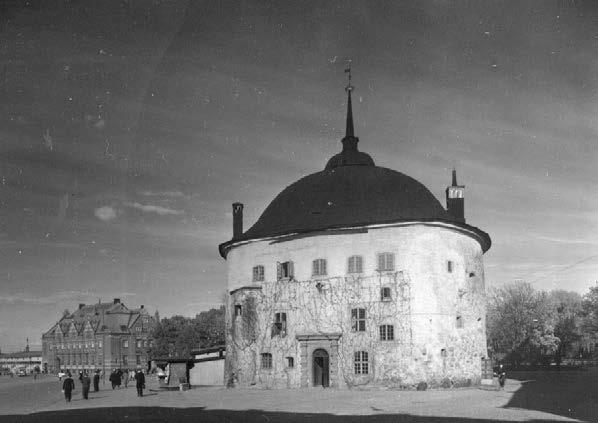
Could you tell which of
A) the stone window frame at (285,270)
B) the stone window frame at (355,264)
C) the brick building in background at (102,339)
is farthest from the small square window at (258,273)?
the brick building in background at (102,339)

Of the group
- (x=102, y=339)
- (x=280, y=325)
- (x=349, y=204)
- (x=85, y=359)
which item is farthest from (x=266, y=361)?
(x=85, y=359)

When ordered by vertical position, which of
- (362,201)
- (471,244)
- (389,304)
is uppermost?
(362,201)

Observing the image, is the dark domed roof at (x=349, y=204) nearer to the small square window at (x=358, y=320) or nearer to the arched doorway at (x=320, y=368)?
the small square window at (x=358, y=320)

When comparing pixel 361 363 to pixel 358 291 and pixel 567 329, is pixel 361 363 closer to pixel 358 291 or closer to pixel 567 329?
pixel 358 291

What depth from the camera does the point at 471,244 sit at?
38469 millimetres

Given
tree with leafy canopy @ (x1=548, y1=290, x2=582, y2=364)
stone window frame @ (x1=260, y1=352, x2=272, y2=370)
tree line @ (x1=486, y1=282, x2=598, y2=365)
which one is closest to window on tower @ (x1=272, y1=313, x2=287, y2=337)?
stone window frame @ (x1=260, y1=352, x2=272, y2=370)

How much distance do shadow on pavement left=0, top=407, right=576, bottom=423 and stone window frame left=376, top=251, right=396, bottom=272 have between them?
1450 centimetres

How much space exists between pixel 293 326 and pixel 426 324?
773 cm

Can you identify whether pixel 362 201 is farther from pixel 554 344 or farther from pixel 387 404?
pixel 554 344

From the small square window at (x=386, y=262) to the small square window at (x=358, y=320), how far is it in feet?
8.50

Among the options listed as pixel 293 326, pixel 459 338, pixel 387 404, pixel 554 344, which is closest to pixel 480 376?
pixel 459 338

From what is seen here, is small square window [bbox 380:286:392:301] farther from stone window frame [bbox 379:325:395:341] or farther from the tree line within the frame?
the tree line

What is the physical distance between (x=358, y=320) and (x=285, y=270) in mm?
5544

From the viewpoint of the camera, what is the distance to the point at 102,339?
99.9 metres
